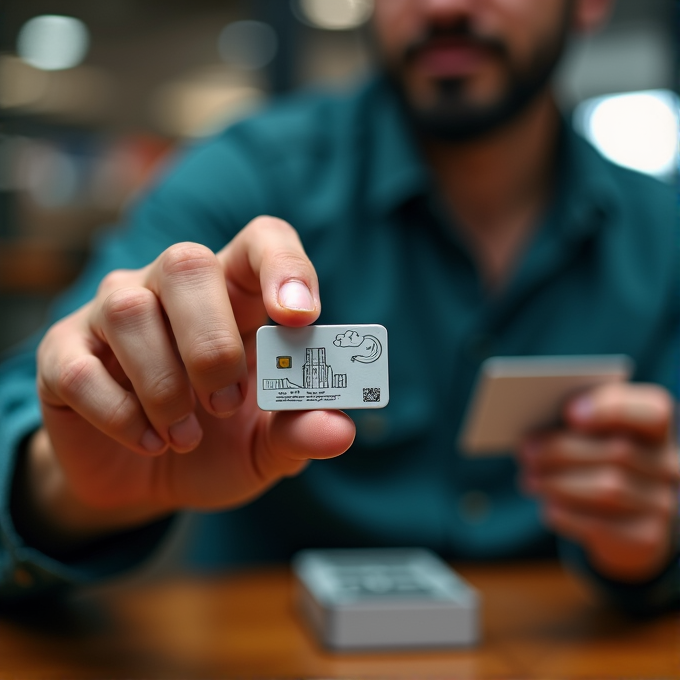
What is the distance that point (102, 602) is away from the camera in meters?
0.64

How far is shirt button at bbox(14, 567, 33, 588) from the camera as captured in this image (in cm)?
55

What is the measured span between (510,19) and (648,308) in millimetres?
393

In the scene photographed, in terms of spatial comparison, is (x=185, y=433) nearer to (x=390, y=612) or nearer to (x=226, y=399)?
(x=226, y=399)

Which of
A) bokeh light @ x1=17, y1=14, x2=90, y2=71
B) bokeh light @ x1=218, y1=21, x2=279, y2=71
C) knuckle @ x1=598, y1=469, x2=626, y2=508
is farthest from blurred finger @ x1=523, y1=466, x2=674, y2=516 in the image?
bokeh light @ x1=218, y1=21, x2=279, y2=71

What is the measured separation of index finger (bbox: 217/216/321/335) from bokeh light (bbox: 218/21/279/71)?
1.72 m

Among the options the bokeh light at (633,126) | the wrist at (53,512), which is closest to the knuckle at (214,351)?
the wrist at (53,512)

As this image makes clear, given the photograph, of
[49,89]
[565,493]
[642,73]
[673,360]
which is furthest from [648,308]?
[49,89]

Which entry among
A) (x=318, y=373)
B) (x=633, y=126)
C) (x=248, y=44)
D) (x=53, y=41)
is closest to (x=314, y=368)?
(x=318, y=373)

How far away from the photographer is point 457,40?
2.63ft

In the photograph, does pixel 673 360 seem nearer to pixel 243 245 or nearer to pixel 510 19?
pixel 510 19

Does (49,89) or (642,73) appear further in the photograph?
(49,89)

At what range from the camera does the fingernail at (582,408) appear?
64 cm

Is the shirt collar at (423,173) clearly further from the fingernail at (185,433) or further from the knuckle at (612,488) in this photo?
the fingernail at (185,433)

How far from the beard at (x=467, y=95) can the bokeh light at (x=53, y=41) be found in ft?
2.07
